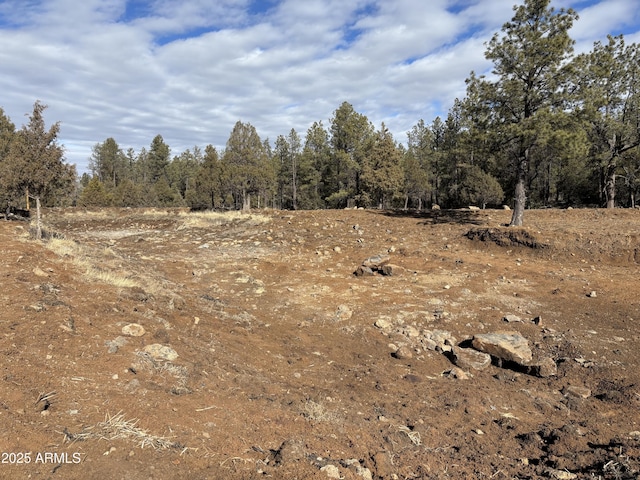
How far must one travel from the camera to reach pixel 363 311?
9289 mm

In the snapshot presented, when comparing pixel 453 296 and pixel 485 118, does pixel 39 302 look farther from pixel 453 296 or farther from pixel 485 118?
pixel 485 118

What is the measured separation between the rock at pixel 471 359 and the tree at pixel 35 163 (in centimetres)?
1364

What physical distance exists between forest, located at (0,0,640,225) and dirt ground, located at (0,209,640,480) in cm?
511

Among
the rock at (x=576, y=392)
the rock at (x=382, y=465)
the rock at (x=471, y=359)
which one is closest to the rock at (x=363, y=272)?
the rock at (x=471, y=359)

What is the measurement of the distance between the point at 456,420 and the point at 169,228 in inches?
869

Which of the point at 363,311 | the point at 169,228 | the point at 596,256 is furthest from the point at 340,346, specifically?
the point at 169,228

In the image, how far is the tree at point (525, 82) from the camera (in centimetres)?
1623

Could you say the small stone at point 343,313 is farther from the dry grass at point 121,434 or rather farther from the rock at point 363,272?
the dry grass at point 121,434

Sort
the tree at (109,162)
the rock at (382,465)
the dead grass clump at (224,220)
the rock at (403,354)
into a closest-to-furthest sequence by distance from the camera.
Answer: the rock at (382,465) → the rock at (403,354) → the dead grass clump at (224,220) → the tree at (109,162)

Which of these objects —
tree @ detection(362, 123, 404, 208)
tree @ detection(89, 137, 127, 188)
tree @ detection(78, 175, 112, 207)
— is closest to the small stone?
tree @ detection(362, 123, 404, 208)

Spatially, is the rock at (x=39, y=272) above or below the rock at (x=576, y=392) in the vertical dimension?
above

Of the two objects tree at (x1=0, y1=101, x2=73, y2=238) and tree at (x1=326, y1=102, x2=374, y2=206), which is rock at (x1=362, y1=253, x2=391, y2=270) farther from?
tree at (x1=326, y1=102, x2=374, y2=206)

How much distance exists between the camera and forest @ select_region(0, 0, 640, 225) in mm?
15992

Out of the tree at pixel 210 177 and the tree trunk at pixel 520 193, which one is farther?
the tree at pixel 210 177
